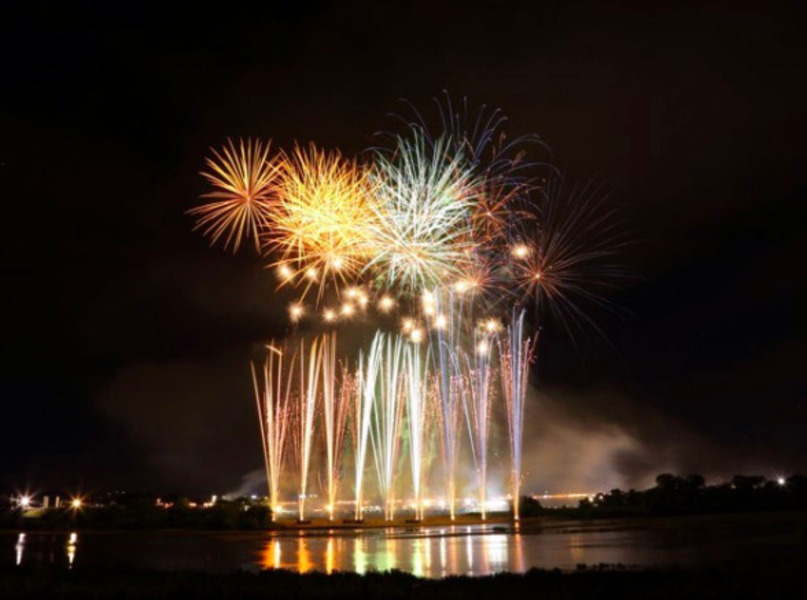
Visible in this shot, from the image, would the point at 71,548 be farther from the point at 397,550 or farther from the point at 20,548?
the point at 397,550

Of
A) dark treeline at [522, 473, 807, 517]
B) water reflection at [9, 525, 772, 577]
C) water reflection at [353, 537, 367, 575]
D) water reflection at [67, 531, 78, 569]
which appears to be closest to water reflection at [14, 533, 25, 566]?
water reflection at [9, 525, 772, 577]

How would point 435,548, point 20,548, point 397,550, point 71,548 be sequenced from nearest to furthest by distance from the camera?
point 397,550, point 435,548, point 20,548, point 71,548

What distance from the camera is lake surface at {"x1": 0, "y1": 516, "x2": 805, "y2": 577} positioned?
21756 millimetres

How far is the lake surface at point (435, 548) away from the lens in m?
21.8

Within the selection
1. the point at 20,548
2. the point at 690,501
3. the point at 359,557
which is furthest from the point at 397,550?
the point at 690,501

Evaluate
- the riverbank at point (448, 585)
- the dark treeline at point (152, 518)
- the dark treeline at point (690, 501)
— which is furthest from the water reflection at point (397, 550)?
the dark treeline at point (690, 501)

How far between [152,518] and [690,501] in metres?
35.5

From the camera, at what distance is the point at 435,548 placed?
90.3 ft

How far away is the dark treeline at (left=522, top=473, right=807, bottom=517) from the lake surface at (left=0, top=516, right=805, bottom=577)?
24.7ft

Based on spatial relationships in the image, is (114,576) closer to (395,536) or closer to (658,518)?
(395,536)

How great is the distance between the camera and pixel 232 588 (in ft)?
51.4

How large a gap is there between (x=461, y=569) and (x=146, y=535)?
28.1 metres

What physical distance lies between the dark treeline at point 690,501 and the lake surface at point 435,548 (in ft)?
24.7

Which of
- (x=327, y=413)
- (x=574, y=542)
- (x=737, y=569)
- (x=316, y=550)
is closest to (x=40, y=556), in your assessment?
(x=316, y=550)
